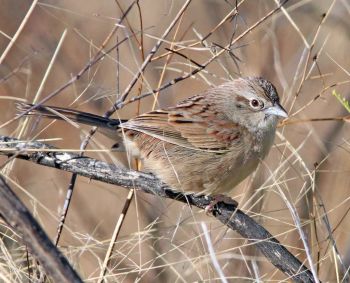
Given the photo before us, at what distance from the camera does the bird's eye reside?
3.93 m

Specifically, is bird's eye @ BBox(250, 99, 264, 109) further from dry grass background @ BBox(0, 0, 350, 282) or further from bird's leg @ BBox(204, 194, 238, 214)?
bird's leg @ BBox(204, 194, 238, 214)

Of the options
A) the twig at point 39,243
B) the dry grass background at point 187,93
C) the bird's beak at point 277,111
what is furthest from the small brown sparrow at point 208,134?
the twig at point 39,243

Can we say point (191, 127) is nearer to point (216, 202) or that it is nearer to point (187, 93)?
point (216, 202)

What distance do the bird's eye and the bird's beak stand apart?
63 millimetres

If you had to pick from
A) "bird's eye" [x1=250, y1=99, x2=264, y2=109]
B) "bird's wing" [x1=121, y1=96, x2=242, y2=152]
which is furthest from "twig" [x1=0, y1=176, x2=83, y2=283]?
"bird's eye" [x1=250, y1=99, x2=264, y2=109]

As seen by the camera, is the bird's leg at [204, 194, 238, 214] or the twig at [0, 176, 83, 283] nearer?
the twig at [0, 176, 83, 283]

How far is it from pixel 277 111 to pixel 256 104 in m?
0.22

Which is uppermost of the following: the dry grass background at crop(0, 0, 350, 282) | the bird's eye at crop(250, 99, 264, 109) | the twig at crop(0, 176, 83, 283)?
the twig at crop(0, 176, 83, 283)

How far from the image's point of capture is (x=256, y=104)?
3963 mm

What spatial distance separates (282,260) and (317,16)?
3.17 meters

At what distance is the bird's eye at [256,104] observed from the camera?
3.93 meters

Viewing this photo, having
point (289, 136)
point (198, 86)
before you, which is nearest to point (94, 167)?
point (289, 136)

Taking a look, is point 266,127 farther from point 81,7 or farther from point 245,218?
point 81,7

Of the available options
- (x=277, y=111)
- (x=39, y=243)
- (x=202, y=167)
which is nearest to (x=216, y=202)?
(x=202, y=167)
